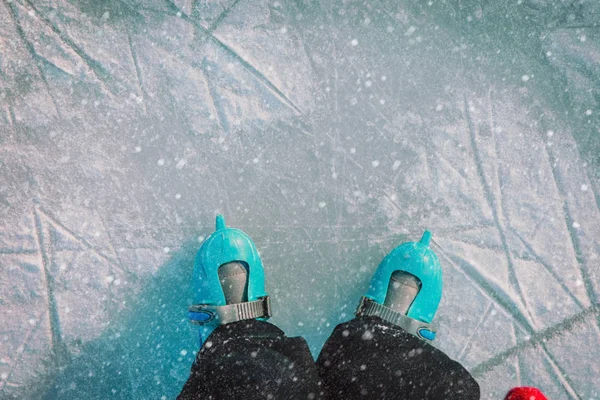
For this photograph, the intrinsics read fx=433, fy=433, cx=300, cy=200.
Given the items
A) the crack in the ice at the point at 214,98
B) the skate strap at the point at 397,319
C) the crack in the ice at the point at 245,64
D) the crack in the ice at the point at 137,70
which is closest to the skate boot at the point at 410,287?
the skate strap at the point at 397,319

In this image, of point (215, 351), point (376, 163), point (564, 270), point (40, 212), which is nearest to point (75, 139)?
point (40, 212)

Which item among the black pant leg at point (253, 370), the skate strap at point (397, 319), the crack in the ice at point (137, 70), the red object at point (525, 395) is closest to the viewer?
the black pant leg at point (253, 370)

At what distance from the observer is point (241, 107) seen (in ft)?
5.67

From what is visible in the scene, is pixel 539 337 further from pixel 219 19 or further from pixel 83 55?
pixel 83 55

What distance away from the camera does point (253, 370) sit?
1192 mm

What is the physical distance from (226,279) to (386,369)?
2.14ft

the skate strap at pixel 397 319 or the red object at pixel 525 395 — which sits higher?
the skate strap at pixel 397 319

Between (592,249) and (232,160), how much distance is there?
153 cm

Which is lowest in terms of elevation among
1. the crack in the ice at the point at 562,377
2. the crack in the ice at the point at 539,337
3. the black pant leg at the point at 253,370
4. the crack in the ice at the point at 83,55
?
the crack in the ice at the point at 562,377

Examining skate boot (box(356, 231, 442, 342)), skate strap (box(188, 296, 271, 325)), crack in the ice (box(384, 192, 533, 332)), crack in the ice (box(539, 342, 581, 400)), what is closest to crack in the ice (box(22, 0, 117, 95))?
skate strap (box(188, 296, 271, 325))

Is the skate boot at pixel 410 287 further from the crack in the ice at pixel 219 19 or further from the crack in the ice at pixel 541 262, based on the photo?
the crack in the ice at pixel 219 19

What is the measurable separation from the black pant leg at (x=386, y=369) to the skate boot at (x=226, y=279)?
337 mm

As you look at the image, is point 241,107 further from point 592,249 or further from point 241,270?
point 592,249

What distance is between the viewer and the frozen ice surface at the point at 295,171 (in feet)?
5.45
